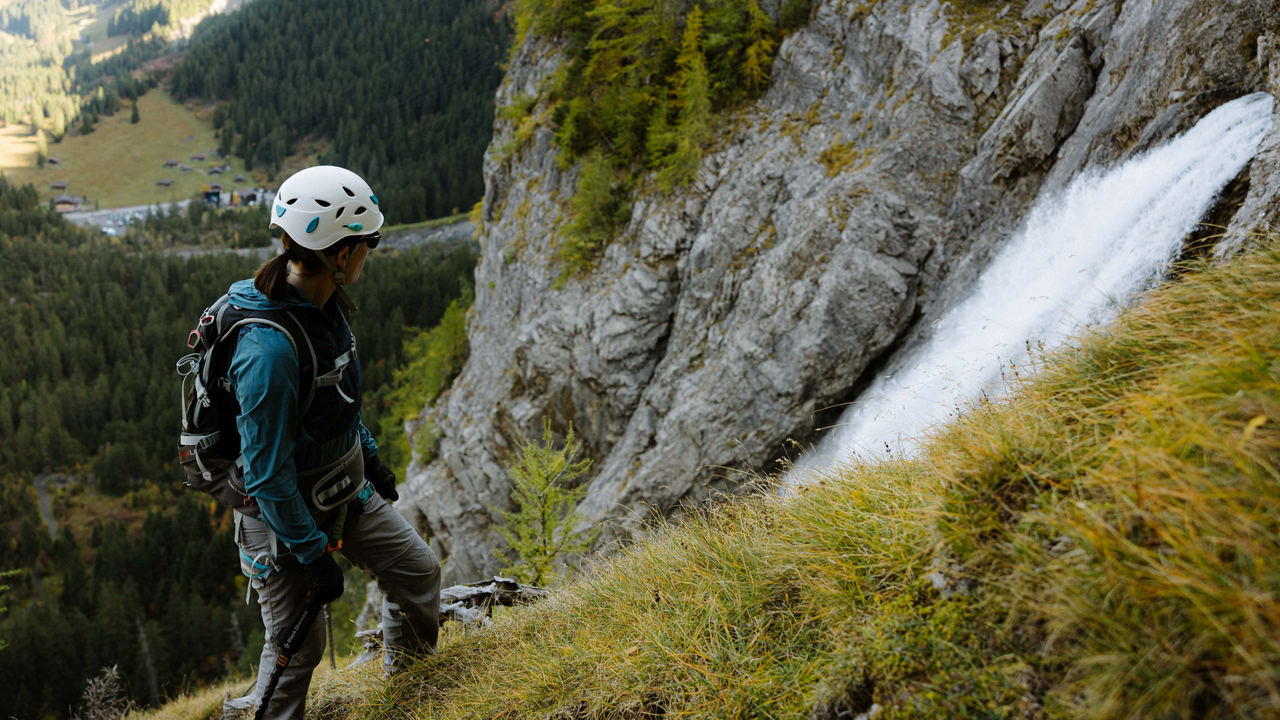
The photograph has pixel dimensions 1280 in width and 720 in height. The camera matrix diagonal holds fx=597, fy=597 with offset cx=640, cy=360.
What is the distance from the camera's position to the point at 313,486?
12.7 ft

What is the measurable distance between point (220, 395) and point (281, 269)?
0.86m

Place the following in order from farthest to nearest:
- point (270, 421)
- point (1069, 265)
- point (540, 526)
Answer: point (540, 526)
point (1069, 265)
point (270, 421)

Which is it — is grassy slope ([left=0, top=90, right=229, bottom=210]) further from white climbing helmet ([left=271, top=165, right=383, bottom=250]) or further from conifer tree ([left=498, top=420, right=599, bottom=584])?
white climbing helmet ([left=271, top=165, right=383, bottom=250])

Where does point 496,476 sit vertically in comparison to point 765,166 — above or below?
below

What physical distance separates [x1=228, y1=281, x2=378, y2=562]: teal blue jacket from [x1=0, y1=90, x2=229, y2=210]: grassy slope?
684ft

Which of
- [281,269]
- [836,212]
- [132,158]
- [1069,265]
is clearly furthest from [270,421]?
[132,158]

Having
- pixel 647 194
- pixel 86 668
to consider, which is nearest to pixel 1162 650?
pixel 647 194

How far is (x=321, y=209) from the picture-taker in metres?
3.96

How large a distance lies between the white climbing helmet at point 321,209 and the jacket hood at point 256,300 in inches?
16.0

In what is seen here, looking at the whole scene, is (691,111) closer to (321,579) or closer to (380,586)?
(380,586)

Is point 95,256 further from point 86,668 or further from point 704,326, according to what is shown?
point 704,326

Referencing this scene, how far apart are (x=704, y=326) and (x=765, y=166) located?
409 cm

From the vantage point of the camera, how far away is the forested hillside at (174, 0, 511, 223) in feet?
479

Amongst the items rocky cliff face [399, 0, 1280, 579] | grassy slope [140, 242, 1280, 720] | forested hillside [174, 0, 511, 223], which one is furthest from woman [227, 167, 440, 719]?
forested hillside [174, 0, 511, 223]
